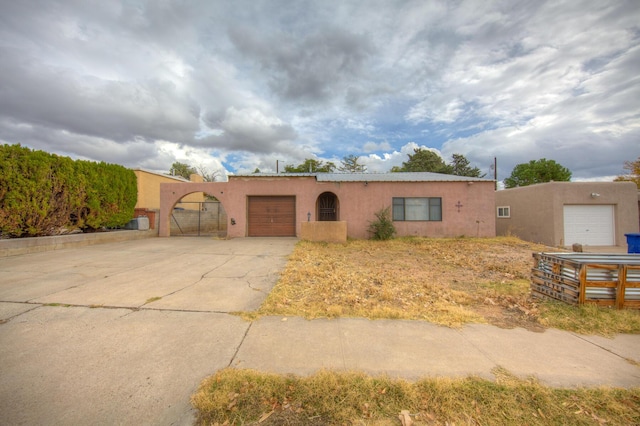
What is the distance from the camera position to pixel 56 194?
9.83 metres

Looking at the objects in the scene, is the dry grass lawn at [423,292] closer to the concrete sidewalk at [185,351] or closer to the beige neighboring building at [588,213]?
the concrete sidewalk at [185,351]

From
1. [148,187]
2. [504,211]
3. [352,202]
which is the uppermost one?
[148,187]

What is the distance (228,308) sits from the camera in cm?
414

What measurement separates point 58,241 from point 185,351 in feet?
34.7

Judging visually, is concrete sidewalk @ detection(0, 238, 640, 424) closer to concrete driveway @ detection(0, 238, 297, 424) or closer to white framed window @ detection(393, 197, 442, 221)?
concrete driveway @ detection(0, 238, 297, 424)

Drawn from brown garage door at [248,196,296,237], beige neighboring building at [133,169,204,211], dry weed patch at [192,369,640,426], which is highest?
beige neighboring building at [133,169,204,211]

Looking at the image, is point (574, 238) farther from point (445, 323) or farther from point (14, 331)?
point (14, 331)

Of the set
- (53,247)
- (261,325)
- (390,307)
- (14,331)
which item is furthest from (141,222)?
(390,307)

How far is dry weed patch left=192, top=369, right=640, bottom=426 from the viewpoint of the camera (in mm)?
2006

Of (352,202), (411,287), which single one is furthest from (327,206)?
(411,287)

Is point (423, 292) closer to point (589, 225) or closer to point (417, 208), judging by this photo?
point (417, 208)

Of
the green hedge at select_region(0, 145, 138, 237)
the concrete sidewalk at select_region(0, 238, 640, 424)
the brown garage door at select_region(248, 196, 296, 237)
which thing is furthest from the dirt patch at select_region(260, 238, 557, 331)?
the green hedge at select_region(0, 145, 138, 237)

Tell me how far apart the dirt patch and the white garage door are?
20.4 ft

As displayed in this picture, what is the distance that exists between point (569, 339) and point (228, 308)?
478cm
